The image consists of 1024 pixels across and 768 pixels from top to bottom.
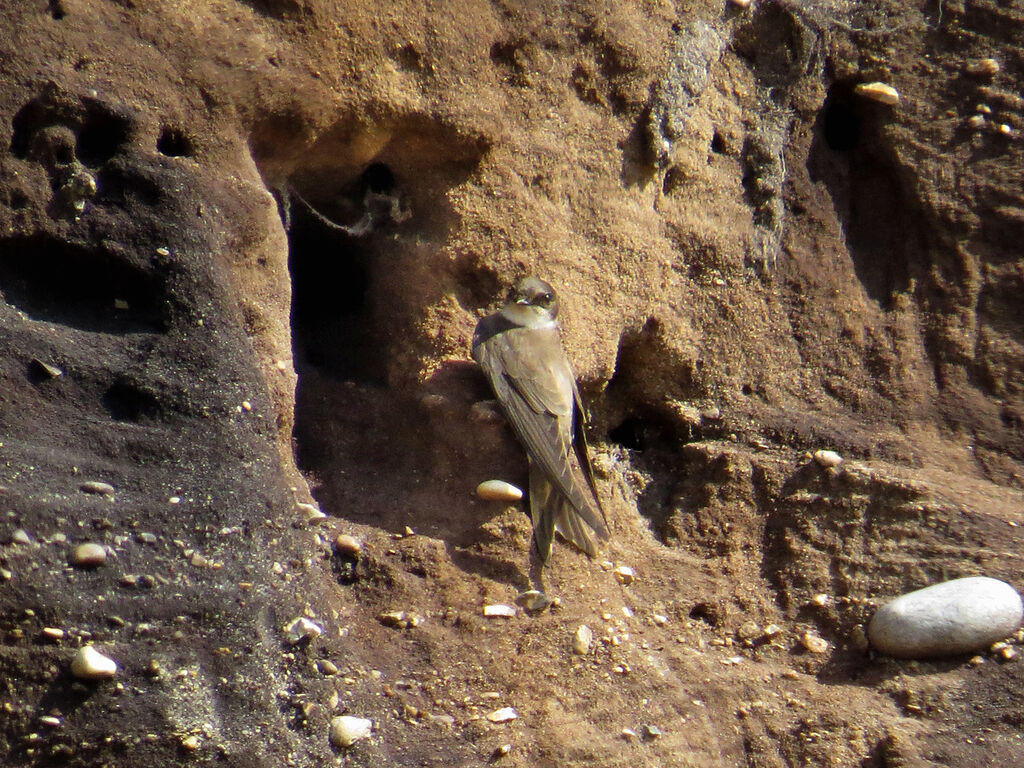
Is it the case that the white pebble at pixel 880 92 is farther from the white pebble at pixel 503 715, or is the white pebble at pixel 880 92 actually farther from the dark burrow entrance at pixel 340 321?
the white pebble at pixel 503 715

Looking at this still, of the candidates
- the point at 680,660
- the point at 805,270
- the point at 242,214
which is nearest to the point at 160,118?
the point at 242,214

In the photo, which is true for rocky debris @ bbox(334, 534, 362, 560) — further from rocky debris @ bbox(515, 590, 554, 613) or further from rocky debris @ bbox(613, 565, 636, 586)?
rocky debris @ bbox(613, 565, 636, 586)

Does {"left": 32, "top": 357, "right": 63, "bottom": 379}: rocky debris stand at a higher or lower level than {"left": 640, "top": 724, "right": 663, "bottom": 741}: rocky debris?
higher

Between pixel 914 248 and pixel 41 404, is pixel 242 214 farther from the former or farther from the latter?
pixel 914 248

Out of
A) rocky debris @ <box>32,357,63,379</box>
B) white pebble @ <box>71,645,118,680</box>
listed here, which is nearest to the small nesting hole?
rocky debris @ <box>32,357,63,379</box>

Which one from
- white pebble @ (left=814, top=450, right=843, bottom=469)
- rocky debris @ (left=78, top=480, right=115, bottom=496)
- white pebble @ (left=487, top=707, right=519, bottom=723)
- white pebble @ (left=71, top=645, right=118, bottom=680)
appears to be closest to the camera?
white pebble @ (left=71, top=645, right=118, bottom=680)

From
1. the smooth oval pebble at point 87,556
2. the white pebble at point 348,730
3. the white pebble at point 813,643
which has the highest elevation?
the smooth oval pebble at point 87,556

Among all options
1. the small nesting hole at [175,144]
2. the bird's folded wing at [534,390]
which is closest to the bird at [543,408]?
the bird's folded wing at [534,390]
